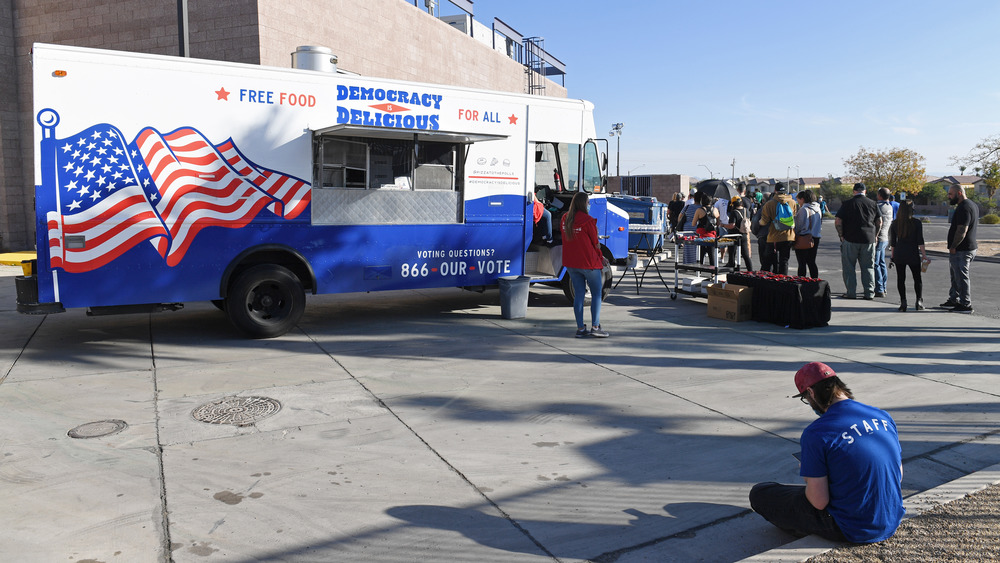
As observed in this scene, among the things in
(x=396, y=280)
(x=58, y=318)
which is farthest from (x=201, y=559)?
(x=58, y=318)

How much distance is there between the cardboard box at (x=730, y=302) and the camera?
1022cm

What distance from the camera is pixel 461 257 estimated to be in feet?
32.7

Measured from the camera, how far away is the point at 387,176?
30.6 feet

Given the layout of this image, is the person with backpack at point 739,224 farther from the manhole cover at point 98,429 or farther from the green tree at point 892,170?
the green tree at point 892,170

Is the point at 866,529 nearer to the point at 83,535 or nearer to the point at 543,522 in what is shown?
the point at 543,522

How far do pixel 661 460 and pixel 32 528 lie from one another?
3.87m

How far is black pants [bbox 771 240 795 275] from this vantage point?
12.6m

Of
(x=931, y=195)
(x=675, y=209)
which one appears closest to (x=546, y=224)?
(x=675, y=209)

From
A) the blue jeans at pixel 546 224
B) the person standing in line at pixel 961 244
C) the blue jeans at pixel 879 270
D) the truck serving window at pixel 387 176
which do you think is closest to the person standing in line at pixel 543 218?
the blue jeans at pixel 546 224

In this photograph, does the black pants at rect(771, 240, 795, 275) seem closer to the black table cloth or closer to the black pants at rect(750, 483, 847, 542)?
the black table cloth

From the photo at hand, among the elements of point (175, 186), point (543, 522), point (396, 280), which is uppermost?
point (175, 186)

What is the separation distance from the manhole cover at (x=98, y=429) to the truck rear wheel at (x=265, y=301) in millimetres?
2933

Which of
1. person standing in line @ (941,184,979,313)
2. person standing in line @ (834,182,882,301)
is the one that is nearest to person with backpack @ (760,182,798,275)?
person standing in line @ (834,182,882,301)

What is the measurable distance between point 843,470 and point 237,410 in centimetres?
464
